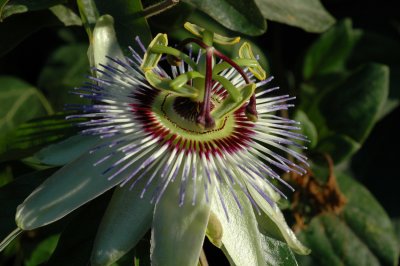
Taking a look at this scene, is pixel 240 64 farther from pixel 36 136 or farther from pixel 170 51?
pixel 36 136

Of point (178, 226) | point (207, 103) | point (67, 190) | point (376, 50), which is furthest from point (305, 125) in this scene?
point (67, 190)

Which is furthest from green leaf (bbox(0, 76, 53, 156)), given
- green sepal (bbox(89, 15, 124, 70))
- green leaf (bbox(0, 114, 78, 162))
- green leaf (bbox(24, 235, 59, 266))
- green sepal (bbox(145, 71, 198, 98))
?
green sepal (bbox(145, 71, 198, 98))

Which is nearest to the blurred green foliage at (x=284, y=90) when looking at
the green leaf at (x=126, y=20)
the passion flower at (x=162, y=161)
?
the green leaf at (x=126, y=20)

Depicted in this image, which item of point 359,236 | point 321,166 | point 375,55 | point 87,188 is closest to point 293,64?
point 375,55

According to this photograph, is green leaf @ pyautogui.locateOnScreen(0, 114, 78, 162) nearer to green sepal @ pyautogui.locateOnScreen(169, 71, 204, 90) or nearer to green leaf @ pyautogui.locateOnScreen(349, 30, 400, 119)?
green sepal @ pyautogui.locateOnScreen(169, 71, 204, 90)

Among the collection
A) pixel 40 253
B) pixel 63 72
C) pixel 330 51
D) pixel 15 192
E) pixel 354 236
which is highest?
pixel 63 72
